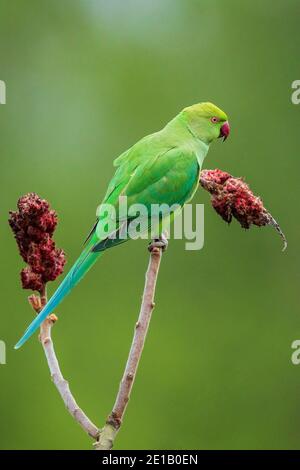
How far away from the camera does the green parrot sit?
3248mm

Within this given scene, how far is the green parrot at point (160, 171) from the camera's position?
3.25 meters

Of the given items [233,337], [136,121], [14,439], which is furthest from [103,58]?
[14,439]

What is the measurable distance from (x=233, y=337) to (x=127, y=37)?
3.43 meters

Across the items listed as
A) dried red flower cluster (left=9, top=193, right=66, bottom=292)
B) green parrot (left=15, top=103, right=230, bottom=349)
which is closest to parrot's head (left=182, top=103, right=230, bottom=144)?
green parrot (left=15, top=103, right=230, bottom=349)

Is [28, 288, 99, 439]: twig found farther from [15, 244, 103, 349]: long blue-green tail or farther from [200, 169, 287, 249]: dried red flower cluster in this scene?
[200, 169, 287, 249]: dried red flower cluster


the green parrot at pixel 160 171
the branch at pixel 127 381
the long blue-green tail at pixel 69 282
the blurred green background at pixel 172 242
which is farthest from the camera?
the blurred green background at pixel 172 242

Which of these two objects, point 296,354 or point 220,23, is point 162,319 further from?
point 220,23

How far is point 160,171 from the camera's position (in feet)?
11.8

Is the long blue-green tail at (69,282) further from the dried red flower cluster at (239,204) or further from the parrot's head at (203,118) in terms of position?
the parrot's head at (203,118)

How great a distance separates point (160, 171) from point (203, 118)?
457mm

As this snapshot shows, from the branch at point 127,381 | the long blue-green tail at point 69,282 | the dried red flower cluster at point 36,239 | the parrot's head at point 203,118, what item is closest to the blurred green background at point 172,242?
the parrot's head at point 203,118

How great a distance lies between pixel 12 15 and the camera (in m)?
9.80

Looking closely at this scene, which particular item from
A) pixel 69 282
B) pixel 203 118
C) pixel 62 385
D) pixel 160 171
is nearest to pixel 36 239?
pixel 69 282

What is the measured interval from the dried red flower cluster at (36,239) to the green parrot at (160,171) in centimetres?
40
